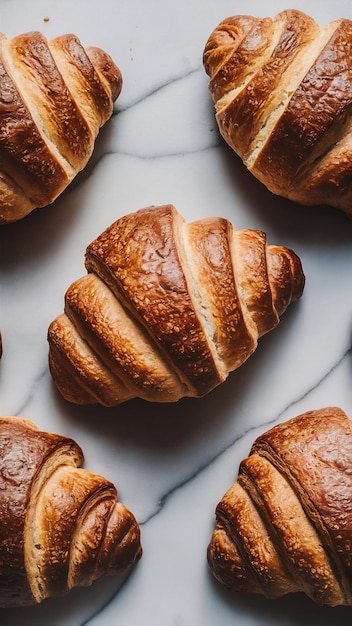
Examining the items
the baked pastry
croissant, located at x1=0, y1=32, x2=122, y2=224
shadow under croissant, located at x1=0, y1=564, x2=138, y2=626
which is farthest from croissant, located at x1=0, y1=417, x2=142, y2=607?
croissant, located at x1=0, y1=32, x2=122, y2=224

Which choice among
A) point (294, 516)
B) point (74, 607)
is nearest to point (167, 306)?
point (294, 516)

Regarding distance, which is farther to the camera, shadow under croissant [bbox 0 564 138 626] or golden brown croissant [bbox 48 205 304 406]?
shadow under croissant [bbox 0 564 138 626]

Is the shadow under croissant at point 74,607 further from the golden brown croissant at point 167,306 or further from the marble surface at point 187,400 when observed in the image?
the golden brown croissant at point 167,306

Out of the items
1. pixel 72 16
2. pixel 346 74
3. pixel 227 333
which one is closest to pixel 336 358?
pixel 227 333

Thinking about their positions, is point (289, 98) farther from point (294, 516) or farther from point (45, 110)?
point (294, 516)

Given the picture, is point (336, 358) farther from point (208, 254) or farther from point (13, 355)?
point (13, 355)

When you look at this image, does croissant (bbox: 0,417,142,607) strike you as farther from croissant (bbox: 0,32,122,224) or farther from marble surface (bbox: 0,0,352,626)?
croissant (bbox: 0,32,122,224)
